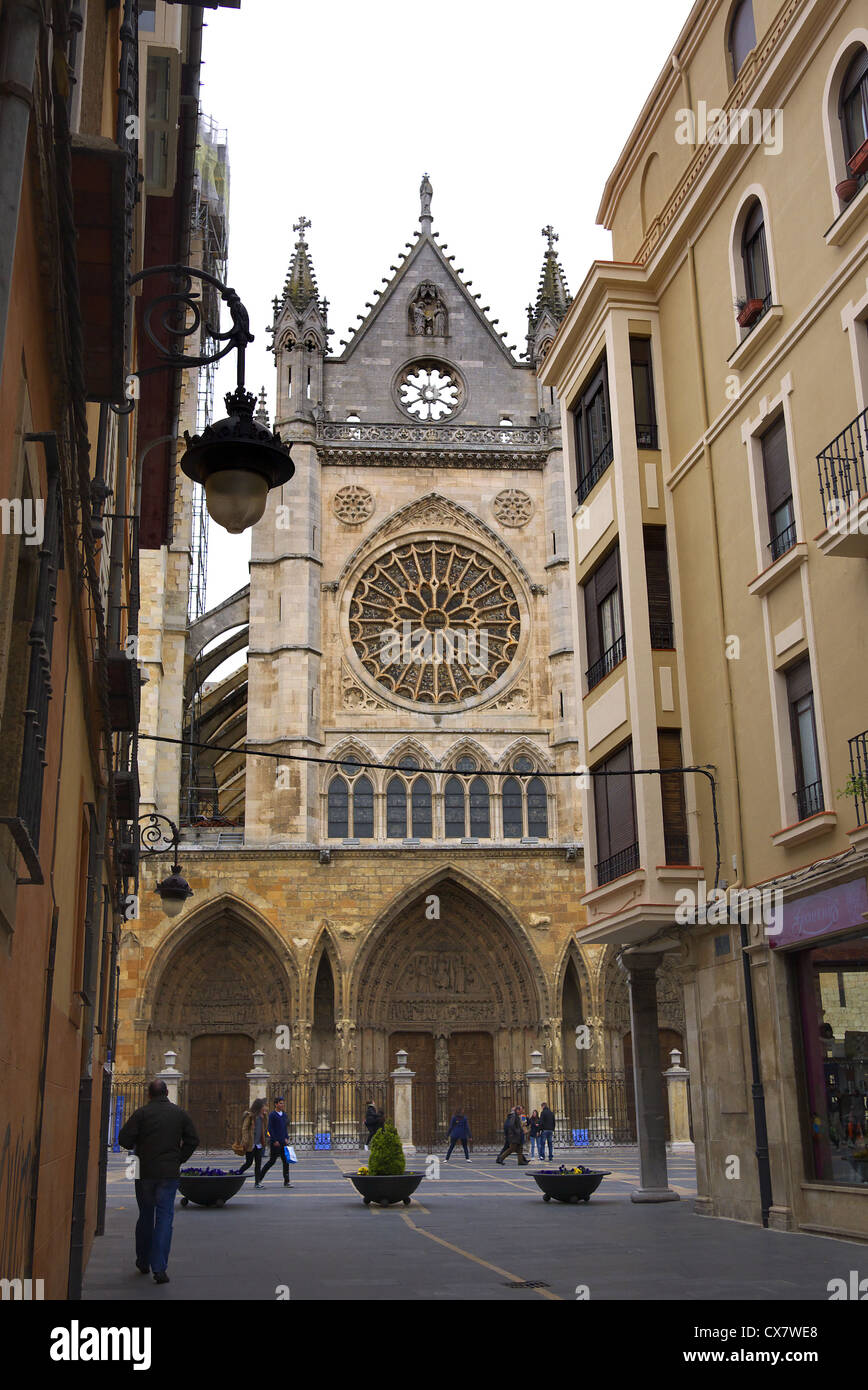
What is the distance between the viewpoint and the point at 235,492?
550 centimetres

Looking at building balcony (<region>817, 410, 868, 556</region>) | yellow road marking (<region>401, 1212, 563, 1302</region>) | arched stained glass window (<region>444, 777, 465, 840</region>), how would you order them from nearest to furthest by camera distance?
1. yellow road marking (<region>401, 1212, 563, 1302</region>)
2. building balcony (<region>817, 410, 868, 556</region>)
3. arched stained glass window (<region>444, 777, 465, 840</region>)

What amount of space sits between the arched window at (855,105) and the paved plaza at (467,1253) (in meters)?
9.87

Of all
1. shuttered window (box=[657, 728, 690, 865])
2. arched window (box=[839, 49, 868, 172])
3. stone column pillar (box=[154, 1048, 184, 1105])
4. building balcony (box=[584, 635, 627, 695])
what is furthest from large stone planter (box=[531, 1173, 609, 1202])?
stone column pillar (box=[154, 1048, 184, 1105])

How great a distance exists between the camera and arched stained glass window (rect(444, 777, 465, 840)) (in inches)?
1352

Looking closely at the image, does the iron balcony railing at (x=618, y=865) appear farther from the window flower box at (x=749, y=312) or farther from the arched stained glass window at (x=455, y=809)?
the arched stained glass window at (x=455, y=809)

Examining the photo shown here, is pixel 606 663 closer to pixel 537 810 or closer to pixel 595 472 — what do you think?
pixel 595 472

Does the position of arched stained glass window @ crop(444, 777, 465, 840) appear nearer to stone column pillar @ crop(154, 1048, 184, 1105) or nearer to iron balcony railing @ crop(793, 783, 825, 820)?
stone column pillar @ crop(154, 1048, 184, 1105)

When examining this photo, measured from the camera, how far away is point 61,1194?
7.82 metres

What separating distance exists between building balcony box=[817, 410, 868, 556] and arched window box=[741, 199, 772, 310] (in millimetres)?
2977

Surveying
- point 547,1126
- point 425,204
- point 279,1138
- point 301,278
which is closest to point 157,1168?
point 279,1138

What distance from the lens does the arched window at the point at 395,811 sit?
34.2 m
